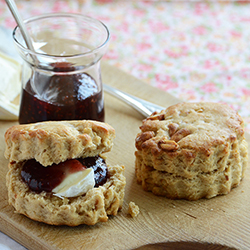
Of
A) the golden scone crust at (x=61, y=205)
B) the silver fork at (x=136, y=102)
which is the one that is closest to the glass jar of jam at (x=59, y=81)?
the silver fork at (x=136, y=102)

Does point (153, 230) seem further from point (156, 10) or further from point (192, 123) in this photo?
point (156, 10)

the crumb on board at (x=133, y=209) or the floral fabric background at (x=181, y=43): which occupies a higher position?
the crumb on board at (x=133, y=209)

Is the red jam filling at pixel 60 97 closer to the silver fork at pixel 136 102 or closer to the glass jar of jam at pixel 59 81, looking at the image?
the glass jar of jam at pixel 59 81

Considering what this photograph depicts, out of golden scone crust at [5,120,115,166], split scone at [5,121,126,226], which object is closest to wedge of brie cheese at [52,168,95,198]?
split scone at [5,121,126,226]

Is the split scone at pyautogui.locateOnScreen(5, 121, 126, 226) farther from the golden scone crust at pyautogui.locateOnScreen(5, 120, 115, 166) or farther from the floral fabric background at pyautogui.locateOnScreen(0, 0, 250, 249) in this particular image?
the floral fabric background at pyautogui.locateOnScreen(0, 0, 250, 249)

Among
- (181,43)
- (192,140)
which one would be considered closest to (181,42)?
(181,43)

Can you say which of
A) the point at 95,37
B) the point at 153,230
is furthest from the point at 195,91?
the point at 153,230

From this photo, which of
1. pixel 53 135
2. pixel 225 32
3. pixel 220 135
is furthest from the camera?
pixel 225 32
